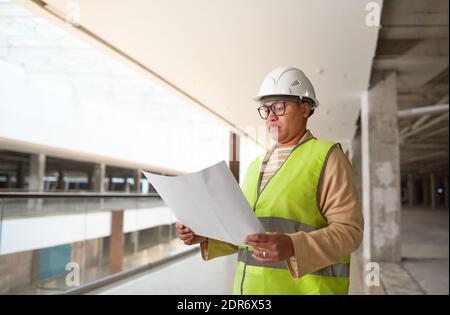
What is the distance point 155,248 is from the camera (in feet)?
16.5

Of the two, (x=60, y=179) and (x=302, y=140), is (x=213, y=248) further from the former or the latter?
(x=60, y=179)

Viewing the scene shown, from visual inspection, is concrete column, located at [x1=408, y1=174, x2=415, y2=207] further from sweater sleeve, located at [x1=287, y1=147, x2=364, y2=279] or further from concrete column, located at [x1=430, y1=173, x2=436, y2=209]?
sweater sleeve, located at [x1=287, y1=147, x2=364, y2=279]

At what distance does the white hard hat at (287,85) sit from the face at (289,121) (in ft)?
0.06

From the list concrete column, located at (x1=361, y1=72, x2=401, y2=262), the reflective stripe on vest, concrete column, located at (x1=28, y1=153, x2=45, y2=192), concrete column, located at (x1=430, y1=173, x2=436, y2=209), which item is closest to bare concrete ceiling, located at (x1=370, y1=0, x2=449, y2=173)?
concrete column, located at (x1=361, y1=72, x2=401, y2=262)

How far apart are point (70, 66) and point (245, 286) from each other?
7661 millimetres

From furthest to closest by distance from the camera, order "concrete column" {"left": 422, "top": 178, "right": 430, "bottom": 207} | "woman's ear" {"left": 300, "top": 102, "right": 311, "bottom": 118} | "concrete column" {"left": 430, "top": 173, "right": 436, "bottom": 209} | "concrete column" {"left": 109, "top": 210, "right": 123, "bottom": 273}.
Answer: "concrete column" {"left": 422, "top": 178, "right": 430, "bottom": 207} < "concrete column" {"left": 430, "top": 173, "right": 436, "bottom": 209} < "concrete column" {"left": 109, "top": 210, "right": 123, "bottom": 273} < "woman's ear" {"left": 300, "top": 102, "right": 311, "bottom": 118}

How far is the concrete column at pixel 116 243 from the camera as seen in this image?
4305 millimetres

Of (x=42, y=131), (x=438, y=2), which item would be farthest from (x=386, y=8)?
(x=42, y=131)

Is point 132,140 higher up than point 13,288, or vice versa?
point 132,140

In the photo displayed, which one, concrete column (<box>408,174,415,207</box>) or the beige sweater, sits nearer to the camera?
the beige sweater

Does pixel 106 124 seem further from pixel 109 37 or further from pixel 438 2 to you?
pixel 438 2

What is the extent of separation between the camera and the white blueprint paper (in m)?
0.50

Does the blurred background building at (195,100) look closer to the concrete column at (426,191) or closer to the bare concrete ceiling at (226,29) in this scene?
the bare concrete ceiling at (226,29)

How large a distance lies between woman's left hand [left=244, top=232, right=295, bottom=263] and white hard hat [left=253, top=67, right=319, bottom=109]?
221mm
